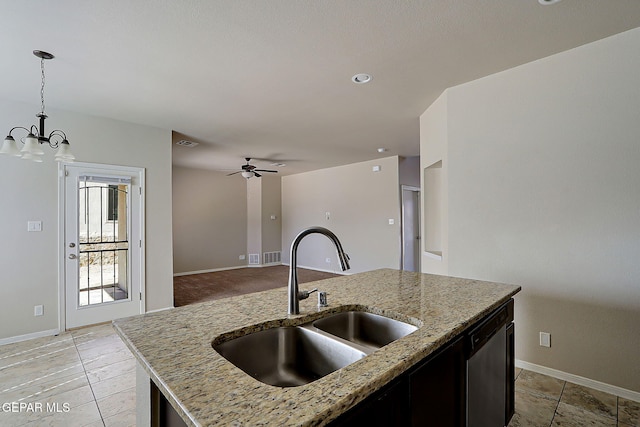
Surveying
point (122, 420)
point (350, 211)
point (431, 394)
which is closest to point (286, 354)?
point (431, 394)

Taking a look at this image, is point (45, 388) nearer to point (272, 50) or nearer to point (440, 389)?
point (440, 389)

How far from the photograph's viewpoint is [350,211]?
23.8 ft

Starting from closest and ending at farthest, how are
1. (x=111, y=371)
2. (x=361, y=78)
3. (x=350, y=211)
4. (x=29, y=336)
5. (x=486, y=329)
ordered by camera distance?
(x=486, y=329) < (x=111, y=371) < (x=361, y=78) < (x=29, y=336) < (x=350, y=211)

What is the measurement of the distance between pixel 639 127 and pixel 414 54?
167 centimetres

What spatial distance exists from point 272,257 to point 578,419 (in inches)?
290

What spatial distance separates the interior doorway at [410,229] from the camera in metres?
6.45

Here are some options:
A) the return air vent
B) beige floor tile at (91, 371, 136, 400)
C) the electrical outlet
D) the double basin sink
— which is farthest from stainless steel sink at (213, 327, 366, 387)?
the return air vent

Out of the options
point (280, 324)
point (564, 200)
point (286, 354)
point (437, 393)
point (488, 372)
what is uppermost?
point (564, 200)

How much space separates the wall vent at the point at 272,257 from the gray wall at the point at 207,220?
568mm

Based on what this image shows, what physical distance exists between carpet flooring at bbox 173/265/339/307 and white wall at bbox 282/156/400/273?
76 centimetres

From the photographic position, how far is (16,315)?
3373mm

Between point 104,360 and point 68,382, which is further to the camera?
point 104,360

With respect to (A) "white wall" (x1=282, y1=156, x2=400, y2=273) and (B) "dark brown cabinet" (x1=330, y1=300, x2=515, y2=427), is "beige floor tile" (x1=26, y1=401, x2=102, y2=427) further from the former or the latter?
(A) "white wall" (x1=282, y1=156, x2=400, y2=273)

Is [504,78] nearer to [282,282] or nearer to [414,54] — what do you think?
[414,54]
